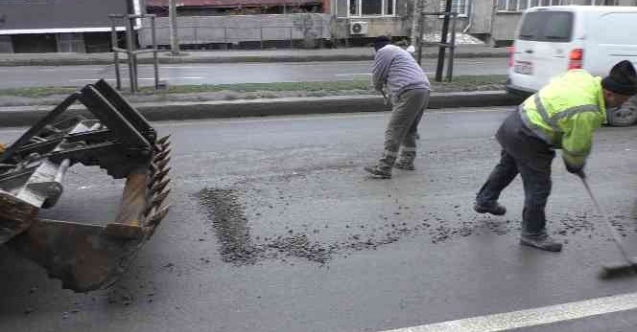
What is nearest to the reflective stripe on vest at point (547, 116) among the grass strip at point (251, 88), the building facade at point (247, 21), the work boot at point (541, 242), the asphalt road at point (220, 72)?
the work boot at point (541, 242)

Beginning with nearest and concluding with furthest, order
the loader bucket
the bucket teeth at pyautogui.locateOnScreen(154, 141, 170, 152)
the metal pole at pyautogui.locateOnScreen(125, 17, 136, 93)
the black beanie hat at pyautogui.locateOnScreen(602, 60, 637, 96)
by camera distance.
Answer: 1. the loader bucket
2. the black beanie hat at pyautogui.locateOnScreen(602, 60, 637, 96)
3. the bucket teeth at pyautogui.locateOnScreen(154, 141, 170, 152)
4. the metal pole at pyautogui.locateOnScreen(125, 17, 136, 93)

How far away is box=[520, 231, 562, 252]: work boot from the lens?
14.1ft

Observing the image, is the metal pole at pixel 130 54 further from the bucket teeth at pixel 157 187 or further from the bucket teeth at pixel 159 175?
the bucket teeth at pixel 157 187

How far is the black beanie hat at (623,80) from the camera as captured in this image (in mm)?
3768

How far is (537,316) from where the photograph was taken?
3.41 metres

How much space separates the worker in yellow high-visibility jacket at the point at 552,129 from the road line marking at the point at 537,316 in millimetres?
768

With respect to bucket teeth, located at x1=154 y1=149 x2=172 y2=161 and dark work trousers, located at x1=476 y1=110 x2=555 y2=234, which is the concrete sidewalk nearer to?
bucket teeth, located at x1=154 y1=149 x2=172 y2=161

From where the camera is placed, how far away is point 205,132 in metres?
8.41

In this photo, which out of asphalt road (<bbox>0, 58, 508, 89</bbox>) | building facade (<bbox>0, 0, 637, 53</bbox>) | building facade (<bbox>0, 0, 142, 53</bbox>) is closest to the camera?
asphalt road (<bbox>0, 58, 508, 89</bbox>)

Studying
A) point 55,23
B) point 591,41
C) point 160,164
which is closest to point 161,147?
point 160,164

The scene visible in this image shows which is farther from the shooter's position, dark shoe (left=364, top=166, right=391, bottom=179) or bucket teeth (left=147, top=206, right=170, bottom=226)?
dark shoe (left=364, top=166, right=391, bottom=179)

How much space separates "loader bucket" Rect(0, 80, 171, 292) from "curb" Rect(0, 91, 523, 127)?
4618 mm

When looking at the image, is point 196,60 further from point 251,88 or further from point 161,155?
point 161,155

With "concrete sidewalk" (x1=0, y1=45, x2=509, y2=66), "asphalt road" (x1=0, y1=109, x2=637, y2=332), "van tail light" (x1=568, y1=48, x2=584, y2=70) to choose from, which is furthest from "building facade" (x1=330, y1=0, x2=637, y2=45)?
"asphalt road" (x1=0, y1=109, x2=637, y2=332)
